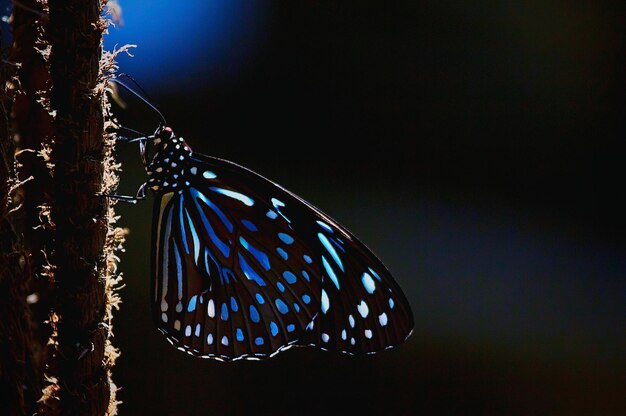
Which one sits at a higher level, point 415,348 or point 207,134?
point 207,134

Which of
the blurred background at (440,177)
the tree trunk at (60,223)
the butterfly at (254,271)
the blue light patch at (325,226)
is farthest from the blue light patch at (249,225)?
the blurred background at (440,177)

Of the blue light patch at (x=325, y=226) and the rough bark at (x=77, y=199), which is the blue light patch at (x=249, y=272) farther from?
the rough bark at (x=77, y=199)

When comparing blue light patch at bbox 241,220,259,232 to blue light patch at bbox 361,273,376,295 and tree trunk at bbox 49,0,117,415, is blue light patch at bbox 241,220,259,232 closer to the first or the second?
blue light patch at bbox 361,273,376,295

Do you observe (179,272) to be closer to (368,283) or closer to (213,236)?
(213,236)

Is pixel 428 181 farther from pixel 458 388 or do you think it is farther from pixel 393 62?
pixel 458 388

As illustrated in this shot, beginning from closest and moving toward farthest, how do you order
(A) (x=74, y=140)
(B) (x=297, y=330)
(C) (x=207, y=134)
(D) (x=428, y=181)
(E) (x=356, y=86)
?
1. (A) (x=74, y=140)
2. (B) (x=297, y=330)
3. (C) (x=207, y=134)
4. (E) (x=356, y=86)
5. (D) (x=428, y=181)

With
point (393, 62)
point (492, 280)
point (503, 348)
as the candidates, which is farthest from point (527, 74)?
point (503, 348)

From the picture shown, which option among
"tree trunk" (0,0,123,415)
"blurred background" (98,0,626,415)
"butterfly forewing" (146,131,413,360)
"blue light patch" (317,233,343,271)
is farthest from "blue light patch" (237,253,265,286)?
"blurred background" (98,0,626,415)

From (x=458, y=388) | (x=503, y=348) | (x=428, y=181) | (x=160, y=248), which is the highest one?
(x=428, y=181)
